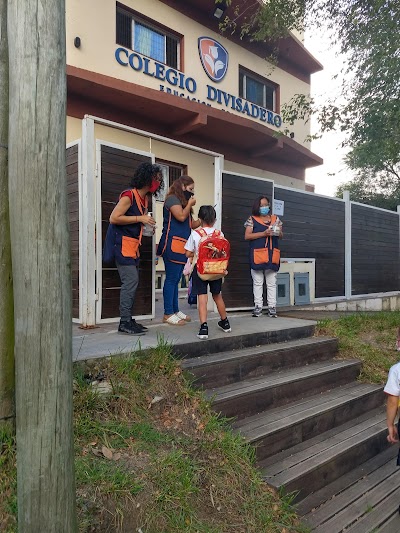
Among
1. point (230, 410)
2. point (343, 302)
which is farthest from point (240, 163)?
point (230, 410)

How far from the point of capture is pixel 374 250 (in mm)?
11062

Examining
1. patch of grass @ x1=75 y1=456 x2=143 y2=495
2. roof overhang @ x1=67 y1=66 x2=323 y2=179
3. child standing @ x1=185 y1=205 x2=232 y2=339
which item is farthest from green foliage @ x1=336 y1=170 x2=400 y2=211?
patch of grass @ x1=75 y1=456 x2=143 y2=495

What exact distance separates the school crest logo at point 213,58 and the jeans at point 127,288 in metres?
9.35

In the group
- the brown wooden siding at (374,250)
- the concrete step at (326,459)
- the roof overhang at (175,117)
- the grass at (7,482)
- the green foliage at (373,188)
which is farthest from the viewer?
the green foliage at (373,188)

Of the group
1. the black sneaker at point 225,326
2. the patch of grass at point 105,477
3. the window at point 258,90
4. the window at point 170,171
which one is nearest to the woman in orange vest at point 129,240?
the black sneaker at point 225,326

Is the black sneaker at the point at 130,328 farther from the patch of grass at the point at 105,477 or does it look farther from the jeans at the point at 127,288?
the patch of grass at the point at 105,477

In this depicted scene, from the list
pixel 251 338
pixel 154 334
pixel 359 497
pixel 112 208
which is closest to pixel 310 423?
pixel 359 497

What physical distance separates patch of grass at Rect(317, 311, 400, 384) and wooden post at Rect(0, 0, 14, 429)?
4016 mm

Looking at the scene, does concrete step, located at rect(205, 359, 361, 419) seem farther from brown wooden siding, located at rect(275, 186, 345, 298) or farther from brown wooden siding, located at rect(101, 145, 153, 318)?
brown wooden siding, located at rect(275, 186, 345, 298)

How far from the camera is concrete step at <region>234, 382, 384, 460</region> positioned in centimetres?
340

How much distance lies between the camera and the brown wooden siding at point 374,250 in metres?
10.4

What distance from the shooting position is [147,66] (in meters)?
10.5

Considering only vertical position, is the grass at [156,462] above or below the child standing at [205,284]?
below

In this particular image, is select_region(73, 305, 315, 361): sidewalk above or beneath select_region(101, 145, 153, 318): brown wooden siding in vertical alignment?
beneath
